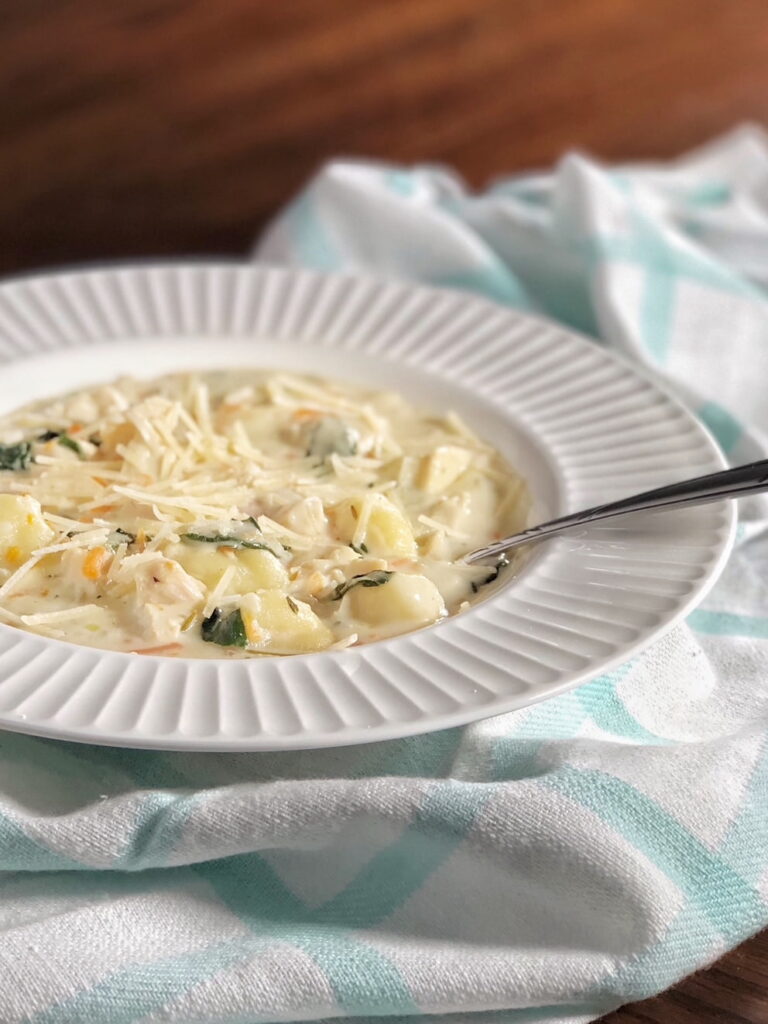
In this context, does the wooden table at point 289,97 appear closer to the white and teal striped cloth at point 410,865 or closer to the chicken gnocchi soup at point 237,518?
the chicken gnocchi soup at point 237,518

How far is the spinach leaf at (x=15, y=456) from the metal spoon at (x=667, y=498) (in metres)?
0.76

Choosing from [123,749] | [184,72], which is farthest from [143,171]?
[123,749]

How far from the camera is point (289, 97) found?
15.5ft

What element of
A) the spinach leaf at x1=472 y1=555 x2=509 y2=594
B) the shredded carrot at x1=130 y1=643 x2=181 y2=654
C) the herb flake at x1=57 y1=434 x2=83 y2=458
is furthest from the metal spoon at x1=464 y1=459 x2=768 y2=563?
the herb flake at x1=57 y1=434 x2=83 y2=458

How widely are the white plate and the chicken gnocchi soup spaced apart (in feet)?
0.30

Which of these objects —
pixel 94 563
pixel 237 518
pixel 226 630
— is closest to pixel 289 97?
pixel 237 518

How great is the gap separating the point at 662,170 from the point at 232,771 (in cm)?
266

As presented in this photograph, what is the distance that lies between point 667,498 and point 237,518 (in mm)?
659

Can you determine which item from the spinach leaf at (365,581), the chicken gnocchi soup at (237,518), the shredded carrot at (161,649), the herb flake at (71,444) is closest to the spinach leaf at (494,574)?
the chicken gnocchi soup at (237,518)

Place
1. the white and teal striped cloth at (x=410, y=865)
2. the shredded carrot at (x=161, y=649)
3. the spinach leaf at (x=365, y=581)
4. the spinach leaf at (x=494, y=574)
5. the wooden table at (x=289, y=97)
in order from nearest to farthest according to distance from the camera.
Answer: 1. the white and teal striped cloth at (x=410, y=865)
2. the shredded carrot at (x=161, y=649)
3. the spinach leaf at (x=365, y=581)
4. the spinach leaf at (x=494, y=574)
5. the wooden table at (x=289, y=97)

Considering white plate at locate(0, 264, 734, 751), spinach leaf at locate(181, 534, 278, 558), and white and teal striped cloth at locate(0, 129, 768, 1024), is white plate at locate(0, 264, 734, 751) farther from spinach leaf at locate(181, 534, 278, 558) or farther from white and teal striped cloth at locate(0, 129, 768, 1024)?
spinach leaf at locate(181, 534, 278, 558)

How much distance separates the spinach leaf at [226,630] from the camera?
6.15 feet

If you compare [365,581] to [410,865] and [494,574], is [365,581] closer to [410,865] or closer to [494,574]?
[494,574]

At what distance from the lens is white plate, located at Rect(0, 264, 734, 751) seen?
5.54 feet
